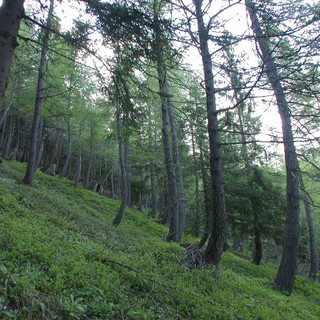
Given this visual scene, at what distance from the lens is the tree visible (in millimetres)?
4289

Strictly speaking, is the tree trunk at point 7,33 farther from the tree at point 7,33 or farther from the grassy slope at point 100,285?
the grassy slope at point 100,285

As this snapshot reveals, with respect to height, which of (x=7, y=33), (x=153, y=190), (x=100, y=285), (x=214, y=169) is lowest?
(x=100, y=285)

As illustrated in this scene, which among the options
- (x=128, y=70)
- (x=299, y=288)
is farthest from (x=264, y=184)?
(x=128, y=70)

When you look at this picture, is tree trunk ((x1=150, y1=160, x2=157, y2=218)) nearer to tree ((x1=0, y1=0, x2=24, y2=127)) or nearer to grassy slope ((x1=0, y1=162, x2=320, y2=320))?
grassy slope ((x1=0, y1=162, x2=320, y2=320))

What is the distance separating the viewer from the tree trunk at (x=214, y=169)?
23.4ft

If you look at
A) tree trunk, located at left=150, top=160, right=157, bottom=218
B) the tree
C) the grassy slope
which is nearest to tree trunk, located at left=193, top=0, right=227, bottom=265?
the grassy slope

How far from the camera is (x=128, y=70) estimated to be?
19.4 ft

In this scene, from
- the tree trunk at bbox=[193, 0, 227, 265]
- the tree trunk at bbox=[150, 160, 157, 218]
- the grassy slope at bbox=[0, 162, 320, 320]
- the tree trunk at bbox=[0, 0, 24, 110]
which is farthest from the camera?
the tree trunk at bbox=[150, 160, 157, 218]

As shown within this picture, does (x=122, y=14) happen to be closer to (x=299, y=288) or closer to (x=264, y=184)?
(x=299, y=288)

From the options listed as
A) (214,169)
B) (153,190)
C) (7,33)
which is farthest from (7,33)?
(153,190)

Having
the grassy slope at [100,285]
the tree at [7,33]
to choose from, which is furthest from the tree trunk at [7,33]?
the grassy slope at [100,285]

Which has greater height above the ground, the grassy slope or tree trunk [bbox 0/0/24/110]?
tree trunk [bbox 0/0/24/110]

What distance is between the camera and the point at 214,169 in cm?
725

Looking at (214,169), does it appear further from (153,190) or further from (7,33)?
(153,190)
